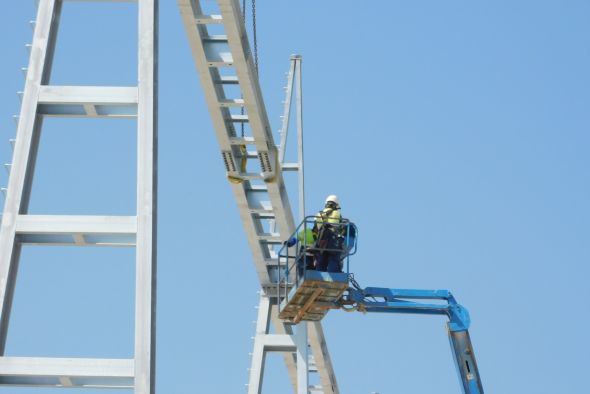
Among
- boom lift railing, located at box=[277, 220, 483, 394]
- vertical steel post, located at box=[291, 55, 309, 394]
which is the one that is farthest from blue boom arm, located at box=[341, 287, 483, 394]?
vertical steel post, located at box=[291, 55, 309, 394]

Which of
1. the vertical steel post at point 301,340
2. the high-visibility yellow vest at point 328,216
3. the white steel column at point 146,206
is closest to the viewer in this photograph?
the white steel column at point 146,206

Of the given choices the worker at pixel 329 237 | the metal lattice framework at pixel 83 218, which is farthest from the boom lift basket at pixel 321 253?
the metal lattice framework at pixel 83 218

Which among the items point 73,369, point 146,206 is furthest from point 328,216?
point 73,369

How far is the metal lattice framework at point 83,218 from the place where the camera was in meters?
12.3

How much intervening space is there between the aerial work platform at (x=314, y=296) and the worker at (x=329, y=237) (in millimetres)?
205

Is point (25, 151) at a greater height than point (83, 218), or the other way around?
point (25, 151)

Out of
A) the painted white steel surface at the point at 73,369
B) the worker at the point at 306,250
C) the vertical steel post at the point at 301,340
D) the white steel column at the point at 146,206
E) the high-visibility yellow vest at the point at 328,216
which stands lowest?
the painted white steel surface at the point at 73,369

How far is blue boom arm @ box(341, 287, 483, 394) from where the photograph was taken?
76.0ft

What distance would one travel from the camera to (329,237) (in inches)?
890

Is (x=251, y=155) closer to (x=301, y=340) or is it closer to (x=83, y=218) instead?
(x=301, y=340)

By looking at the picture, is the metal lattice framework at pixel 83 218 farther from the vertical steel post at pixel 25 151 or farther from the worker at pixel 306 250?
the worker at pixel 306 250

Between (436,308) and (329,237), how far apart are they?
3.11 m

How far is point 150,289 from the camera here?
41.0 feet

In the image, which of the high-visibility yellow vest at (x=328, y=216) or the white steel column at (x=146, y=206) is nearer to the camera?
the white steel column at (x=146, y=206)
